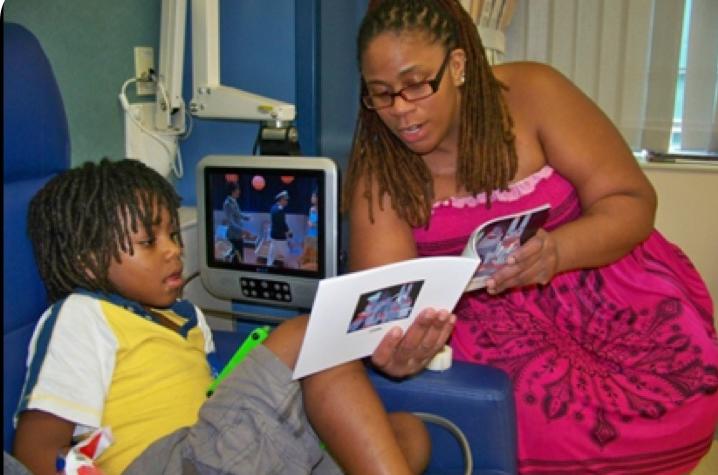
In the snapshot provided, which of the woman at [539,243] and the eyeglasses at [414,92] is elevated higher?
the eyeglasses at [414,92]

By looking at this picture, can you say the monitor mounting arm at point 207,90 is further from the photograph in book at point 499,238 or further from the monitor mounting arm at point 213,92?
the photograph in book at point 499,238

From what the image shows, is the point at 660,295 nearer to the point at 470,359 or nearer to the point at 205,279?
the point at 470,359

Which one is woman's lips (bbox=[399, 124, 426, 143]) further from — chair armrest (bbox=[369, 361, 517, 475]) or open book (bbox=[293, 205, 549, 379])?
chair armrest (bbox=[369, 361, 517, 475])

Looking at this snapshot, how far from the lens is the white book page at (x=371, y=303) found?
3.15 ft

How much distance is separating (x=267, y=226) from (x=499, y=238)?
1.89ft

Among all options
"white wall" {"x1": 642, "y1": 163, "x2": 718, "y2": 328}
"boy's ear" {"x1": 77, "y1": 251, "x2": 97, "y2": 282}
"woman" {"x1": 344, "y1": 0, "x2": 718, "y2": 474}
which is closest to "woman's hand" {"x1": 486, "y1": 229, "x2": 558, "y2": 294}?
"woman" {"x1": 344, "y1": 0, "x2": 718, "y2": 474}

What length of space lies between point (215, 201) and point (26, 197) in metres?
0.51

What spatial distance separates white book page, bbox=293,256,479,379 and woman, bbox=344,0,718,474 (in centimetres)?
4

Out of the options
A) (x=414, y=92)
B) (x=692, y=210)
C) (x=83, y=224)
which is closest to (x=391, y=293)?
(x=414, y=92)

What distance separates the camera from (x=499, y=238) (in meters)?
1.11

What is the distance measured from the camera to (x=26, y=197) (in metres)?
1.08

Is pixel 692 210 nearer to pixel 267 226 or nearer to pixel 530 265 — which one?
pixel 530 265

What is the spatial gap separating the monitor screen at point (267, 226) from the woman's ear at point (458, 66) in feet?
0.97

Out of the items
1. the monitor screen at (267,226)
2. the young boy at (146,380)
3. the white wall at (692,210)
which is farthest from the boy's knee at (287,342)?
the white wall at (692,210)
